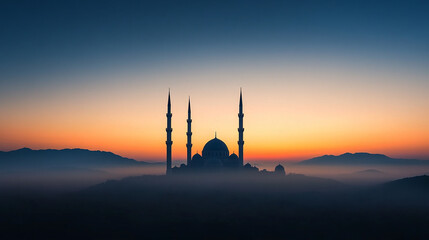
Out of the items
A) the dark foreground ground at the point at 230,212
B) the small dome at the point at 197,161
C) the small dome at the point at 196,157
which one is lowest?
the dark foreground ground at the point at 230,212

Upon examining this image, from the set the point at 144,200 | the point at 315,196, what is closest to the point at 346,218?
the point at 315,196

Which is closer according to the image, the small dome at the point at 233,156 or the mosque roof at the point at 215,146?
the small dome at the point at 233,156

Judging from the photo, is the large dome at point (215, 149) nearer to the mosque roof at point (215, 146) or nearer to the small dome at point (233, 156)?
the mosque roof at point (215, 146)

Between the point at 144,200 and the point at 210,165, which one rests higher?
the point at 210,165

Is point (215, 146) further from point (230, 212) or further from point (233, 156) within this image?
point (230, 212)

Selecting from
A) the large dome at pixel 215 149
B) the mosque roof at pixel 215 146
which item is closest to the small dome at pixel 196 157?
the large dome at pixel 215 149

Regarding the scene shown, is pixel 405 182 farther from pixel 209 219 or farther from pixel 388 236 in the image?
pixel 209 219

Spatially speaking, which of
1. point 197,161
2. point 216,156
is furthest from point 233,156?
point 197,161
